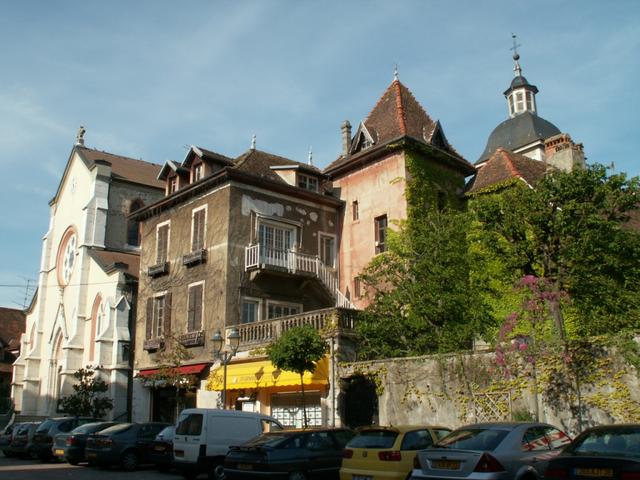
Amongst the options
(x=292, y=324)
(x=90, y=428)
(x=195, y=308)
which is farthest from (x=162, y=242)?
(x=90, y=428)

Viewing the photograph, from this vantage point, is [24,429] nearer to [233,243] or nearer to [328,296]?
[233,243]

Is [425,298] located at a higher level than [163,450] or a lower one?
higher

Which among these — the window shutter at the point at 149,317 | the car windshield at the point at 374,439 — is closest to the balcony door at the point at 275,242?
the window shutter at the point at 149,317

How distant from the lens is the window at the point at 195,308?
91.0 ft

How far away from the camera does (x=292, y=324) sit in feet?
76.7

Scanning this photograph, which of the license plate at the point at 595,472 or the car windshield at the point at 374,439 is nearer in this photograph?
the license plate at the point at 595,472

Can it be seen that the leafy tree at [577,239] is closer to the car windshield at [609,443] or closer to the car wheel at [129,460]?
the car windshield at [609,443]

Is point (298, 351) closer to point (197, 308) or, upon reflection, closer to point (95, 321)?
point (197, 308)

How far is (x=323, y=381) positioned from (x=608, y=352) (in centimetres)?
940

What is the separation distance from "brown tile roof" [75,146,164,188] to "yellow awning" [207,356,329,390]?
67.9ft

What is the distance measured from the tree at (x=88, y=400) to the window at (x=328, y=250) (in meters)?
12.6

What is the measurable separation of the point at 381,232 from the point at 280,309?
563 centimetres

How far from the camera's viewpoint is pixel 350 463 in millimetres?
11984

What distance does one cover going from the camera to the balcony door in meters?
27.0
